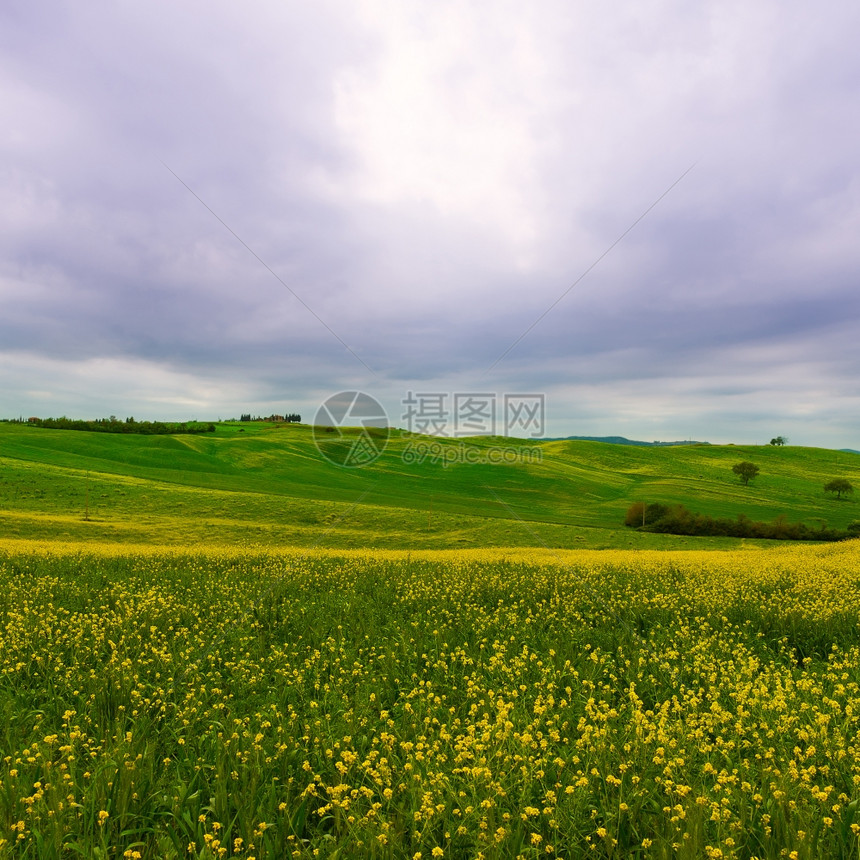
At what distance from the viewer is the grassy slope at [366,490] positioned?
3700 centimetres

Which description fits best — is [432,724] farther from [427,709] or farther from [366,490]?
[366,490]

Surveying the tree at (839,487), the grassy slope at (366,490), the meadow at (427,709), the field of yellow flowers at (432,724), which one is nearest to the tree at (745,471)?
the grassy slope at (366,490)

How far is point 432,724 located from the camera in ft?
16.8

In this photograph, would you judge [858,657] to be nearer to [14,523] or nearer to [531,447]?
[14,523]

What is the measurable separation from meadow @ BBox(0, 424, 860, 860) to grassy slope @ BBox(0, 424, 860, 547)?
23.6m

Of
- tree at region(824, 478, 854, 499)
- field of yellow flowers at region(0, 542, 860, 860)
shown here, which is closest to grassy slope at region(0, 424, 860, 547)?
tree at region(824, 478, 854, 499)

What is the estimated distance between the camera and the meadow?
3.40 meters

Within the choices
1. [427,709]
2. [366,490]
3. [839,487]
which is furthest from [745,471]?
[427,709]

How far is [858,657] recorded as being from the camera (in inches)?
253

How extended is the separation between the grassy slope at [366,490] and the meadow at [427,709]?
2365 centimetres

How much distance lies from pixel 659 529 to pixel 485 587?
172 ft

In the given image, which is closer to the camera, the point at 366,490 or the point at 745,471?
the point at 366,490

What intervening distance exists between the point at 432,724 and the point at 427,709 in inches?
6.0

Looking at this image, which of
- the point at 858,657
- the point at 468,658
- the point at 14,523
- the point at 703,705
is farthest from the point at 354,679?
the point at 14,523
